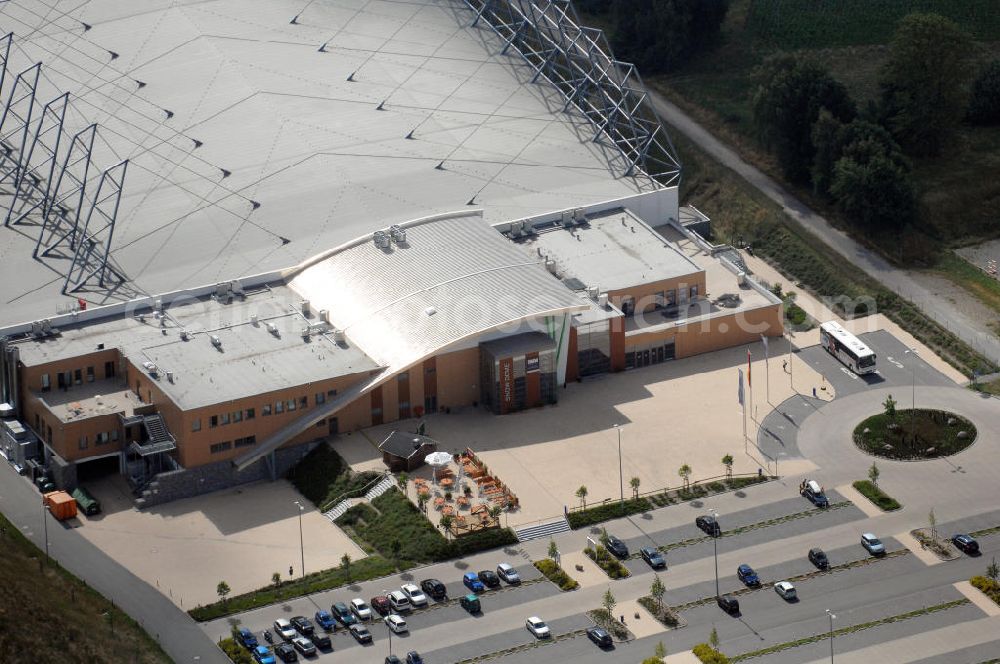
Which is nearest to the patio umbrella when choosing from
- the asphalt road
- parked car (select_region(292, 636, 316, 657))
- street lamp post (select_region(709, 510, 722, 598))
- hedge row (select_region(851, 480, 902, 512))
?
street lamp post (select_region(709, 510, 722, 598))

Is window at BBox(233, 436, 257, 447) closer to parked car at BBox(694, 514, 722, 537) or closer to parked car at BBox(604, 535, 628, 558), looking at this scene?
parked car at BBox(604, 535, 628, 558)

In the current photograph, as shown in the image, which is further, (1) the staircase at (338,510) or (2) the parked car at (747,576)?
(1) the staircase at (338,510)

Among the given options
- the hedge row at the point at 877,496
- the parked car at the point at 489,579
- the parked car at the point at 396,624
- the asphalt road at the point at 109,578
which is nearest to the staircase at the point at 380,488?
the parked car at the point at 489,579

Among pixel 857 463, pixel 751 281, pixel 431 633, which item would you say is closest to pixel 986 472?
pixel 857 463

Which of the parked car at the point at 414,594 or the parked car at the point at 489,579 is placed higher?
the parked car at the point at 414,594

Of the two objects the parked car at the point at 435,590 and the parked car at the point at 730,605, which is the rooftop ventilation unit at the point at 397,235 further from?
the parked car at the point at 730,605

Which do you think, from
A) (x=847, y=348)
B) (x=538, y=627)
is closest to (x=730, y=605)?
(x=538, y=627)

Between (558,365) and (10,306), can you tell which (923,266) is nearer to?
(558,365)
